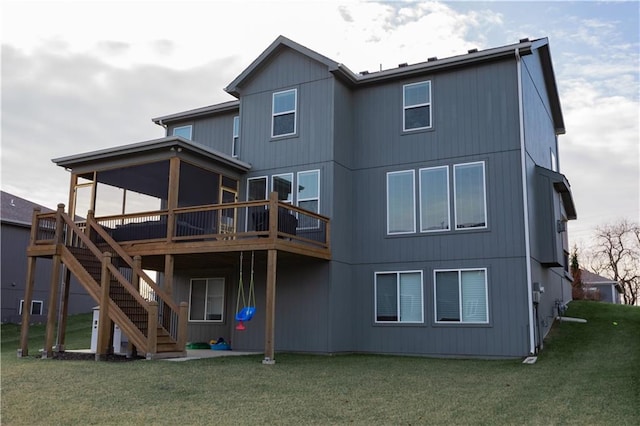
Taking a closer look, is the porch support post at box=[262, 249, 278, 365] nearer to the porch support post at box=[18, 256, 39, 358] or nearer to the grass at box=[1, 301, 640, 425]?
the grass at box=[1, 301, 640, 425]

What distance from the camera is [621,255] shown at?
154 ft

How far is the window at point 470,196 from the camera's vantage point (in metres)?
14.5

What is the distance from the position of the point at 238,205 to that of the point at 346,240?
3419mm

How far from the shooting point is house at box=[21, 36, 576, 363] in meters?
13.8

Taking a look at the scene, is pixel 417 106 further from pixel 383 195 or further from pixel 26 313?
pixel 26 313

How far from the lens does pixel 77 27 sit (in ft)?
47.4

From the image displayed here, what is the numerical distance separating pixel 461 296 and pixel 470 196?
251cm

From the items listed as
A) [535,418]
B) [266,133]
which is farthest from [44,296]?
[535,418]

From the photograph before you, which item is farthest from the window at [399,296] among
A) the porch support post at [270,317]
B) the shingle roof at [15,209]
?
the shingle roof at [15,209]

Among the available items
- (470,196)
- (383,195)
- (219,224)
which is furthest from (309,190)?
(470,196)

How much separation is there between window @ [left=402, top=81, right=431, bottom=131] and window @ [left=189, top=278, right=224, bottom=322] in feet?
23.9

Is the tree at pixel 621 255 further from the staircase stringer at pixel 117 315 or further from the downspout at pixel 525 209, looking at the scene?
the staircase stringer at pixel 117 315

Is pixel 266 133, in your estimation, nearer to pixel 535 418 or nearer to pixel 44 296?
pixel 535 418

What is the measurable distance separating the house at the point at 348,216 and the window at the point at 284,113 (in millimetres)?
47
